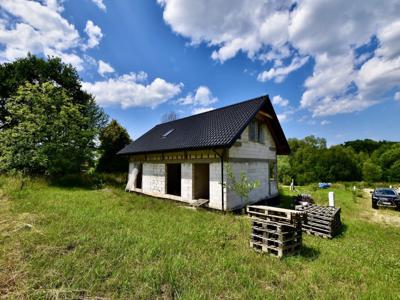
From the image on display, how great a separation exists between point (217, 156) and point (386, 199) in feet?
37.9

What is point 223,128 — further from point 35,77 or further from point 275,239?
point 35,77

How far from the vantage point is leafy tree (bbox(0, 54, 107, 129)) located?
18734 millimetres

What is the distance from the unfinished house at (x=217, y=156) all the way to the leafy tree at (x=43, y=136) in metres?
4.93

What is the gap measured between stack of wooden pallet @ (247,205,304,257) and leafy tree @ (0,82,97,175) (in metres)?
15.2

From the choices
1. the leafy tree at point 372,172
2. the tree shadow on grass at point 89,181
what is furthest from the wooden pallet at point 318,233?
the leafy tree at point 372,172

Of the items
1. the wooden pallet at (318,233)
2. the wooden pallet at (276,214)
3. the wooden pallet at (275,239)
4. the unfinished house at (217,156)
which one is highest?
the unfinished house at (217,156)

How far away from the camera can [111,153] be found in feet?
65.8

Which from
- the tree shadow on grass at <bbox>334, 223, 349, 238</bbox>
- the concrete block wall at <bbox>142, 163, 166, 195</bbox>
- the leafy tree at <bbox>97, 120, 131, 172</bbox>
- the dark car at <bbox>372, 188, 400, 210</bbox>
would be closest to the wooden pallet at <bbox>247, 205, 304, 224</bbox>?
the tree shadow on grass at <bbox>334, 223, 349, 238</bbox>

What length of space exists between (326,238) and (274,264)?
3.68 m

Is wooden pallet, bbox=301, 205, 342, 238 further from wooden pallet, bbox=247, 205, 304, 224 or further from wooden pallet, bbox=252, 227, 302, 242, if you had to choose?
wooden pallet, bbox=247, 205, 304, 224

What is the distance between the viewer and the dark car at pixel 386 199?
39.5 feet

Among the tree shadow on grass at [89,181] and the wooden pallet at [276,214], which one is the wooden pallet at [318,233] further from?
the tree shadow on grass at [89,181]

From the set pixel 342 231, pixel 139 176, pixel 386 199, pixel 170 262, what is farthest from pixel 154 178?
pixel 386 199

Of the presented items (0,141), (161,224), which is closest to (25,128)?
(0,141)
